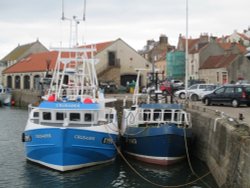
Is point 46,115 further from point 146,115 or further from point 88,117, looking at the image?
point 146,115

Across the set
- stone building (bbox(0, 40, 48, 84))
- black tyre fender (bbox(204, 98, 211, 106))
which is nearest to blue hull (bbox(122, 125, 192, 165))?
black tyre fender (bbox(204, 98, 211, 106))

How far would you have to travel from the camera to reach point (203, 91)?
3528 cm

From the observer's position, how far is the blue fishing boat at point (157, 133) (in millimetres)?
18312

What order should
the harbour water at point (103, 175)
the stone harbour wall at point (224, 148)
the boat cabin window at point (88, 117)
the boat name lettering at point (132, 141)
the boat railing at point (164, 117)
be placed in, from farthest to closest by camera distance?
the boat railing at point (164, 117) → the boat name lettering at point (132, 141) → the boat cabin window at point (88, 117) → the harbour water at point (103, 175) → the stone harbour wall at point (224, 148)

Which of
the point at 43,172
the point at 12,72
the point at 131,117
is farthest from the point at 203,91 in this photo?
the point at 12,72

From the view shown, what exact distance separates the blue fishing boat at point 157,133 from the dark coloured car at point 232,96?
319 inches

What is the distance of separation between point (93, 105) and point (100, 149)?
1925 millimetres

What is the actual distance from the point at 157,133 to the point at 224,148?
12.7 ft

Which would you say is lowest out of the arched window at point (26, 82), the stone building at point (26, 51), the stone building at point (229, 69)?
the arched window at point (26, 82)

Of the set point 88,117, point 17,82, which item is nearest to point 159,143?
point 88,117

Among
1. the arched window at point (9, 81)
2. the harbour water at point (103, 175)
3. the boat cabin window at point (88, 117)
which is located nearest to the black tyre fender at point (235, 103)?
the harbour water at point (103, 175)

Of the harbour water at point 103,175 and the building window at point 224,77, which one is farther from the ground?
the building window at point 224,77

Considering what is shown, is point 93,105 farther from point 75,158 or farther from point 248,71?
point 248,71

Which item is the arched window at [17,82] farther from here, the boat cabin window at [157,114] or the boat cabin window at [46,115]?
the boat cabin window at [157,114]
